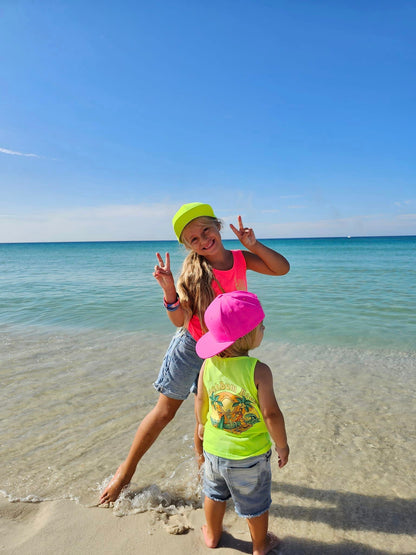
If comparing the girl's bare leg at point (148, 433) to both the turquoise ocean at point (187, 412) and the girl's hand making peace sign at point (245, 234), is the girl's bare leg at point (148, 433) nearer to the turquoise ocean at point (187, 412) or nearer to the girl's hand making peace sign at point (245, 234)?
the turquoise ocean at point (187, 412)

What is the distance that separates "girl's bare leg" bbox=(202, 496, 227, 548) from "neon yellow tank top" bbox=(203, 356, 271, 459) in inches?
14.4

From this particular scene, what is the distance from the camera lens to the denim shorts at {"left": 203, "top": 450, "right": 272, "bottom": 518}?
1934 mm

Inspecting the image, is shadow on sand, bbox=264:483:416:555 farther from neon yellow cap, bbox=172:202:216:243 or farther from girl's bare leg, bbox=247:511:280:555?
neon yellow cap, bbox=172:202:216:243

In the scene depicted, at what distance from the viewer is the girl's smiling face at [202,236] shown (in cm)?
253

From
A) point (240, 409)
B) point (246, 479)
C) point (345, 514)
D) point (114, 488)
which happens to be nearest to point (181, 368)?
point (240, 409)

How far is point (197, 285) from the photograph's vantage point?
2.49 m

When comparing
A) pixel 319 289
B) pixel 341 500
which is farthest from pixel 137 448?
pixel 319 289

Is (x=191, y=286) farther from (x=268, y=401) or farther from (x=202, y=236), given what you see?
(x=268, y=401)

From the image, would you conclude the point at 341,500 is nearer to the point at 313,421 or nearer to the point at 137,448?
the point at 313,421

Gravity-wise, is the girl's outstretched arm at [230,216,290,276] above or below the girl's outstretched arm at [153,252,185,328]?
above

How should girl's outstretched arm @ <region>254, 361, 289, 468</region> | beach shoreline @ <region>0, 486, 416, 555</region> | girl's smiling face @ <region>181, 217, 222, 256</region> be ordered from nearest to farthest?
girl's outstretched arm @ <region>254, 361, 289, 468</region> → beach shoreline @ <region>0, 486, 416, 555</region> → girl's smiling face @ <region>181, 217, 222, 256</region>

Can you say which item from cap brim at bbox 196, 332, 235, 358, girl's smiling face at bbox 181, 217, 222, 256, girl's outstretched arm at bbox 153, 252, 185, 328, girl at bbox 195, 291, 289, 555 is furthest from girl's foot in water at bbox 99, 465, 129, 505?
girl's smiling face at bbox 181, 217, 222, 256

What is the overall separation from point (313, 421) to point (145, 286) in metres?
11.4

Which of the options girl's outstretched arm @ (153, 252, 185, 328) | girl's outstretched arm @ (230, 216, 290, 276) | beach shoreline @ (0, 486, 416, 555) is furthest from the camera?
girl's outstretched arm @ (230, 216, 290, 276)
